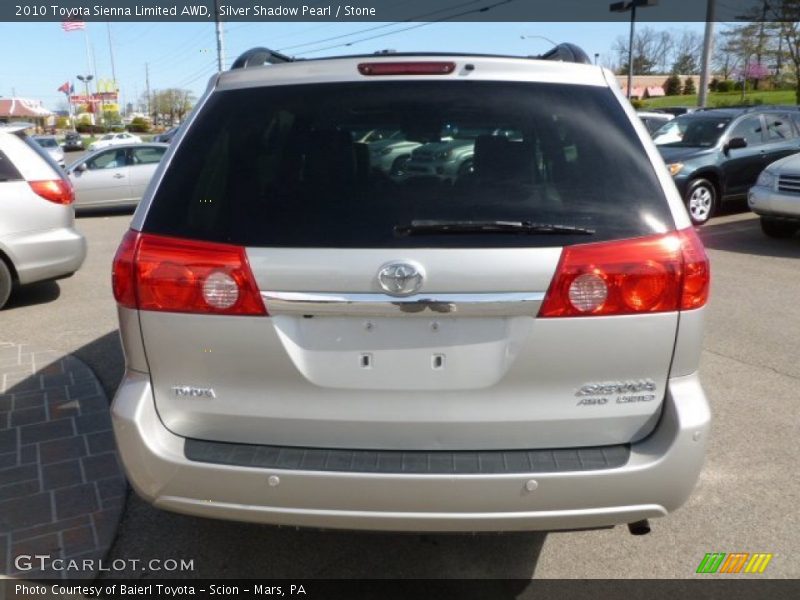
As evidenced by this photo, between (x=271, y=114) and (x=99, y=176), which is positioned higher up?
(x=271, y=114)

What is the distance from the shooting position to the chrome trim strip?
2193mm

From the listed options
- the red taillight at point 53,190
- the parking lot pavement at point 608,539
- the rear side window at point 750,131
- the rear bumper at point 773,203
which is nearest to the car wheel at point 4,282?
the red taillight at point 53,190

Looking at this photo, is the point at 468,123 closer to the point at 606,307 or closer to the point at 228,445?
the point at 606,307

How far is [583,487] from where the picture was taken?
87.2 inches

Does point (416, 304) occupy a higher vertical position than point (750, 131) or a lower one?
higher

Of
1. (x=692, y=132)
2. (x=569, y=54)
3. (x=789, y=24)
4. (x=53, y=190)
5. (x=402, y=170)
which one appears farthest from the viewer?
(x=789, y=24)

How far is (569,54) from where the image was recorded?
3037mm

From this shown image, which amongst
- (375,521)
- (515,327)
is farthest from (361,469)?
(515,327)

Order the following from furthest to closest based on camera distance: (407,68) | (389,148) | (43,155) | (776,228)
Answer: (776,228) → (43,155) → (389,148) → (407,68)

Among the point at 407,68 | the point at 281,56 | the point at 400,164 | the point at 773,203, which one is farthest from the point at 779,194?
the point at 407,68

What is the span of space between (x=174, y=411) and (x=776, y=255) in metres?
9.02

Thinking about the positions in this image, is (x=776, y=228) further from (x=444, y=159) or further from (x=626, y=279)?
(x=626, y=279)

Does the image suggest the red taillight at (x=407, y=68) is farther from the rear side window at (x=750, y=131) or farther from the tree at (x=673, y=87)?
the tree at (x=673, y=87)

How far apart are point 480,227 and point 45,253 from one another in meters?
5.92
